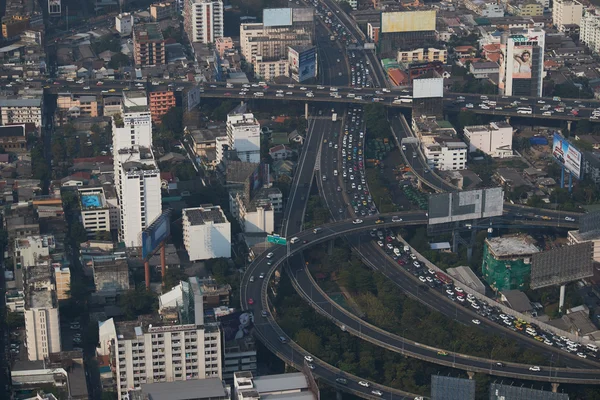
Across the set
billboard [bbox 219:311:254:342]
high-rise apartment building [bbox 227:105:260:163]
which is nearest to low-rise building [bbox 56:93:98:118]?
high-rise apartment building [bbox 227:105:260:163]

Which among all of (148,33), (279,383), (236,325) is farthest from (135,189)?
(148,33)

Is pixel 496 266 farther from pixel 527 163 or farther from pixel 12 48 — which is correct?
pixel 12 48

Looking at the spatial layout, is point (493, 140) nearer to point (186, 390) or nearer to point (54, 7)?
point (186, 390)

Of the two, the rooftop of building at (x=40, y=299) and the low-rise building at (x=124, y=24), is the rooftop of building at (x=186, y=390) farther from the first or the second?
the low-rise building at (x=124, y=24)

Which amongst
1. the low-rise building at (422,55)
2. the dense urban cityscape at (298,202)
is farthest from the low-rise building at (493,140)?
the low-rise building at (422,55)

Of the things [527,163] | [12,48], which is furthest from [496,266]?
[12,48]
